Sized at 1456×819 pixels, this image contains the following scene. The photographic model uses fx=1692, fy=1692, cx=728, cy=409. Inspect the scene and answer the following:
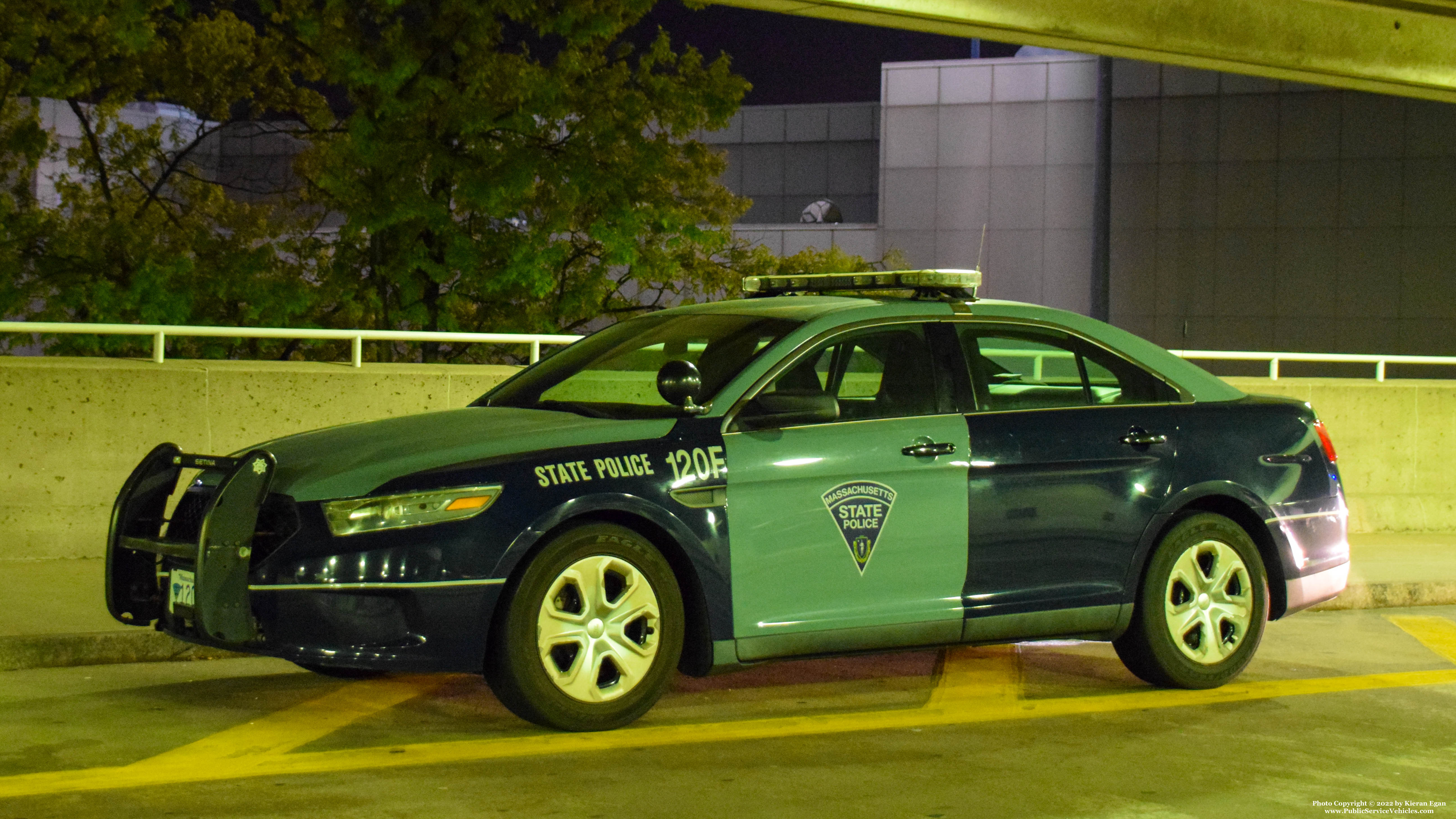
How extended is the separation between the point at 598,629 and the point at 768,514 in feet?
2.51

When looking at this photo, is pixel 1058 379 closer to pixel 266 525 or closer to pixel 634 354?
pixel 634 354

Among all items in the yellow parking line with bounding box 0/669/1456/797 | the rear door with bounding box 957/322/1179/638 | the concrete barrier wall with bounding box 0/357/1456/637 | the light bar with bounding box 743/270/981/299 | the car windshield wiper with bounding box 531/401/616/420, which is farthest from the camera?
the concrete barrier wall with bounding box 0/357/1456/637

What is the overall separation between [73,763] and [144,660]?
2.31m

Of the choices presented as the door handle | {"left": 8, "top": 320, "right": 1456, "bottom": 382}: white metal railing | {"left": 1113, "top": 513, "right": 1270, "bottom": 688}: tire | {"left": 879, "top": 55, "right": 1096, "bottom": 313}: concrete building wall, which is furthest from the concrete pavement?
{"left": 879, "top": 55, "right": 1096, "bottom": 313}: concrete building wall

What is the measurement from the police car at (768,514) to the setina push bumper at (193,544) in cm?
1

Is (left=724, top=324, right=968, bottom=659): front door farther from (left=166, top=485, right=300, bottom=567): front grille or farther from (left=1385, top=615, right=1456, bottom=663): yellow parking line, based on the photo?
(left=1385, top=615, right=1456, bottom=663): yellow parking line

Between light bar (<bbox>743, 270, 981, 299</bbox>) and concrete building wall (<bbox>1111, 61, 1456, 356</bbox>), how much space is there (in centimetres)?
3726

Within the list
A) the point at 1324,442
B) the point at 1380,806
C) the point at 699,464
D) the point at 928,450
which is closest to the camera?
the point at 1380,806

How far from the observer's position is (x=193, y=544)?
6.04 meters

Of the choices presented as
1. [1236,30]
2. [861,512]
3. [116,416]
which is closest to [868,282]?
[861,512]

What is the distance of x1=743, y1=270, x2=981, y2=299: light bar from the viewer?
7152 mm

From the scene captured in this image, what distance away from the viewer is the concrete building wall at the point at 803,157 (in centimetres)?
5816

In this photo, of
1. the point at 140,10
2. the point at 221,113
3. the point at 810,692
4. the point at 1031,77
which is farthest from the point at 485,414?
the point at 1031,77

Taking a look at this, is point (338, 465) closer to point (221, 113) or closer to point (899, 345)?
point (899, 345)
